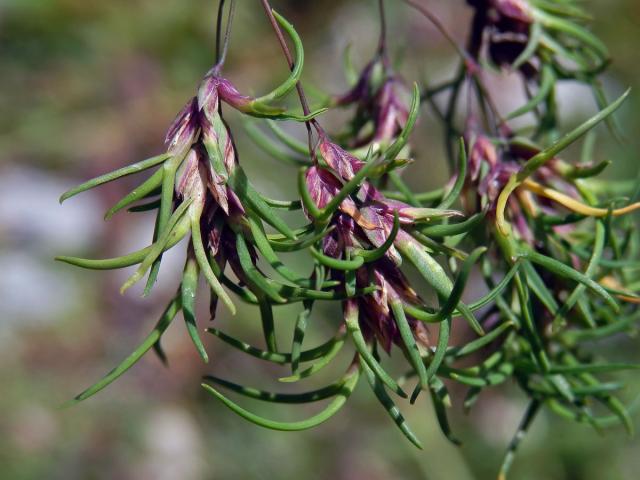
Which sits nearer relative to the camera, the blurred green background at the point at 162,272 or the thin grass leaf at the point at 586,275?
the thin grass leaf at the point at 586,275

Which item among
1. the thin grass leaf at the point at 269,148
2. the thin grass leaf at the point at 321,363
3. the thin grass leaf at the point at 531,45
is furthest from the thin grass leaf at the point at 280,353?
the thin grass leaf at the point at 531,45

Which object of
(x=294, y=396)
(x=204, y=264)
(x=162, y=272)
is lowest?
(x=162, y=272)

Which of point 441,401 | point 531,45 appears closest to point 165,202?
point 441,401

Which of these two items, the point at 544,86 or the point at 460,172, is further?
the point at 544,86

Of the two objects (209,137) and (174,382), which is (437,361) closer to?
(209,137)

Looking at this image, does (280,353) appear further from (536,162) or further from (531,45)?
(531,45)

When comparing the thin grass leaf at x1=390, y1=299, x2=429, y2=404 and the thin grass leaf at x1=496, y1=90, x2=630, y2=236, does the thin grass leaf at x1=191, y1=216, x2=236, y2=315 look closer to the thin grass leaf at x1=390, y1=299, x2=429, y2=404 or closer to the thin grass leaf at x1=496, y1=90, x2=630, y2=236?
the thin grass leaf at x1=390, y1=299, x2=429, y2=404

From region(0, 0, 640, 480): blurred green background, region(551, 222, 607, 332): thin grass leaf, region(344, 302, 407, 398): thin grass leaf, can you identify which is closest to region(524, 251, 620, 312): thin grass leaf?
region(551, 222, 607, 332): thin grass leaf

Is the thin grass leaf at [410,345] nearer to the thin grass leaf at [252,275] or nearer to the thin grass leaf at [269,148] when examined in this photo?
the thin grass leaf at [252,275]

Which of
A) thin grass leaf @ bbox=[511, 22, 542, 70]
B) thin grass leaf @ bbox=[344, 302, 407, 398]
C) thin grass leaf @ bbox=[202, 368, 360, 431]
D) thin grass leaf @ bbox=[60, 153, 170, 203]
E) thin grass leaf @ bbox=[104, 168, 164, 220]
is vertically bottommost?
thin grass leaf @ bbox=[202, 368, 360, 431]
